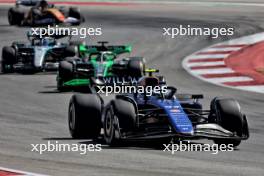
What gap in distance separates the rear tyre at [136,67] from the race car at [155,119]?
7.85 meters

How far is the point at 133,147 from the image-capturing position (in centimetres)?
1528

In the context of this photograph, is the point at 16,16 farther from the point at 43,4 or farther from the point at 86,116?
the point at 86,116

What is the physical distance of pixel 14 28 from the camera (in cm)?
3984

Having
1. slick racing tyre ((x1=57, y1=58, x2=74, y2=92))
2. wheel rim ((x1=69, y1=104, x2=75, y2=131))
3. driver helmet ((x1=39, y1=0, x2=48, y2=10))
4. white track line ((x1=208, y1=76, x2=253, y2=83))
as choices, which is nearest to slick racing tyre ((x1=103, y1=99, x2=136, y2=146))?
wheel rim ((x1=69, y1=104, x2=75, y2=131))

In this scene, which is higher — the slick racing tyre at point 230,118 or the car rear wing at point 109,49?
the slick racing tyre at point 230,118

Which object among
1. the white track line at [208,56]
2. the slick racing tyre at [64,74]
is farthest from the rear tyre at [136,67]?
the white track line at [208,56]

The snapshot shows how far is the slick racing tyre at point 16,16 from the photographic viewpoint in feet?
133

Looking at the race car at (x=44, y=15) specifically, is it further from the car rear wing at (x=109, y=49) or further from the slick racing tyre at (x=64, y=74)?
the slick racing tyre at (x=64, y=74)

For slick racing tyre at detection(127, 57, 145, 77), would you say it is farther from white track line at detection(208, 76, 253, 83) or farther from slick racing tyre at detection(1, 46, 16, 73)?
slick racing tyre at detection(1, 46, 16, 73)

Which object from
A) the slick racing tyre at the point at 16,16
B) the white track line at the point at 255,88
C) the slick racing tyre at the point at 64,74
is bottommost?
the slick racing tyre at the point at 16,16

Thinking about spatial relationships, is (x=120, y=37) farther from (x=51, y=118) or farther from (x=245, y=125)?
(x=245, y=125)

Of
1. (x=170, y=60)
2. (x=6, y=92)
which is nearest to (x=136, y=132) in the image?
(x=6, y=92)

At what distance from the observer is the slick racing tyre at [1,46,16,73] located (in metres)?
28.2

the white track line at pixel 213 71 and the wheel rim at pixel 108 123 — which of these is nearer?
the wheel rim at pixel 108 123
